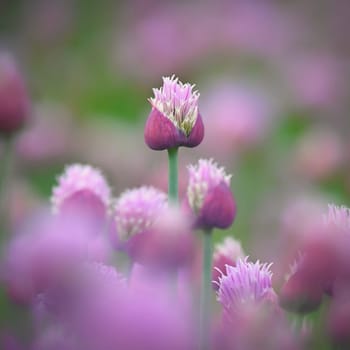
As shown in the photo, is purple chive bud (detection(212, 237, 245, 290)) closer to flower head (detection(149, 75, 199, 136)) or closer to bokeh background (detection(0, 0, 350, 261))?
flower head (detection(149, 75, 199, 136))

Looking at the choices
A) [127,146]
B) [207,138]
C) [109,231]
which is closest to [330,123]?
[207,138]

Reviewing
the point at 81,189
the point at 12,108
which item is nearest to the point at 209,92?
the point at 12,108

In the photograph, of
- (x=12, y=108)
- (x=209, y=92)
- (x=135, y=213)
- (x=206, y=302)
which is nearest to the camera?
(x=206, y=302)

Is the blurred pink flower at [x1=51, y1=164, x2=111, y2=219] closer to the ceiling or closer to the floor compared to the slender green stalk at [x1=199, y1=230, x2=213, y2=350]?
closer to the ceiling

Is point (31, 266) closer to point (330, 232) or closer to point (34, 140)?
point (330, 232)

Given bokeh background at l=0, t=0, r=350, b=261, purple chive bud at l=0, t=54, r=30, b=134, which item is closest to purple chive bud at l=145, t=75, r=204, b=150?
purple chive bud at l=0, t=54, r=30, b=134

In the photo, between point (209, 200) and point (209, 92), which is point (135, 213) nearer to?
point (209, 200)
